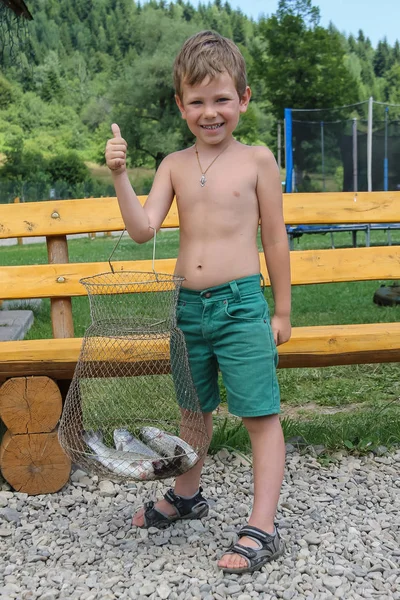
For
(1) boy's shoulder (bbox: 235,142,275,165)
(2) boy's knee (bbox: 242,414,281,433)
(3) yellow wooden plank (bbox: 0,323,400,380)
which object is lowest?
(2) boy's knee (bbox: 242,414,281,433)

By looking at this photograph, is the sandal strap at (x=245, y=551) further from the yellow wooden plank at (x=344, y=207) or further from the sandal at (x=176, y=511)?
the yellow wooden plank at (x=344, y=207)

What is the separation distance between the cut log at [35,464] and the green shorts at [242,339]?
3.58ft

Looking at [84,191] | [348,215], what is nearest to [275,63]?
[84,191]

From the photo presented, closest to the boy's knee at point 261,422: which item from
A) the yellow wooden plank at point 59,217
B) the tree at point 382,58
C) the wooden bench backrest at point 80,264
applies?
the wooden bench backrest at point 80,264

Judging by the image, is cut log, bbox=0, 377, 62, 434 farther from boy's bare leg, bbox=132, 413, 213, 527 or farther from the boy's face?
the boy's face

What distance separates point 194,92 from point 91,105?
202 ft

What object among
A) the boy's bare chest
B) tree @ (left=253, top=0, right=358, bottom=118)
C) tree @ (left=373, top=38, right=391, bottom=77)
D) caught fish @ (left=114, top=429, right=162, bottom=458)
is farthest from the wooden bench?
tree @ (left=373, top=38, right=391, bottom=77)

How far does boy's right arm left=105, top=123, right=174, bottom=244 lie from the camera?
2.26 meters

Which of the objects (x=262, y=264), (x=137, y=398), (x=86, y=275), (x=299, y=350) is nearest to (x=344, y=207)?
(x=262, y=264)

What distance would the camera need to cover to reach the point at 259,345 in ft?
7.95

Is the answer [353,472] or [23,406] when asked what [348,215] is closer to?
[353,472]

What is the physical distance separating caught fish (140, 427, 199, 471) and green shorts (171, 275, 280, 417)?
20 centimetres

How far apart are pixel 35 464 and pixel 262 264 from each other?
5.04ft

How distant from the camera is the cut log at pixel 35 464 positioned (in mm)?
3240
